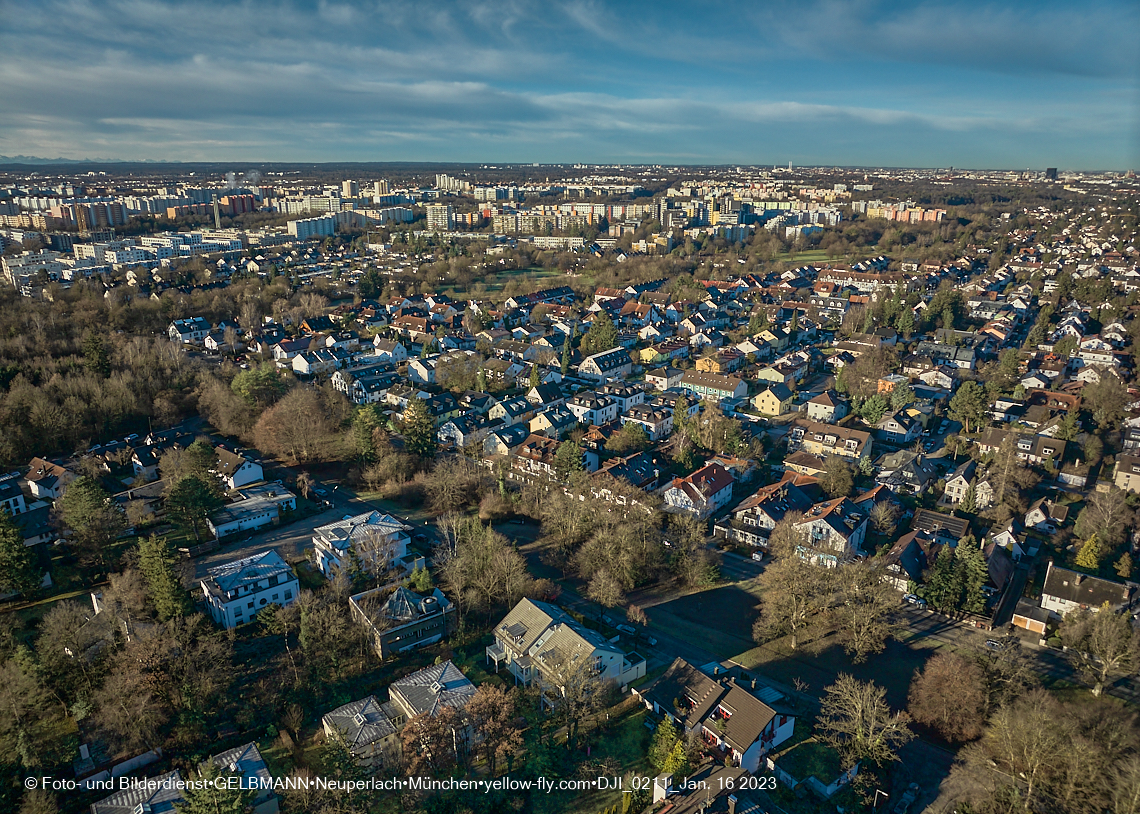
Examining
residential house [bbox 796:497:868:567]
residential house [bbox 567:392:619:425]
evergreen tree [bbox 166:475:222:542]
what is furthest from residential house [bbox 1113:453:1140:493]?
evergreen tree [bbox 166:475:222:542]

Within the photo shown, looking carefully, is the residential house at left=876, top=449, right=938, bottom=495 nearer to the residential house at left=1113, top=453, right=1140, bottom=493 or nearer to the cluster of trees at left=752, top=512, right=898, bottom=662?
the residential house at left=1113, top=453, right=1140, bottom=493

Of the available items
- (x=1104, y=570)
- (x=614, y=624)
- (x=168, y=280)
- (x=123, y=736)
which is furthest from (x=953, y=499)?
(x=168, y=280)

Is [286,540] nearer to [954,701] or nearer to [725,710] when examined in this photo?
[725,710]

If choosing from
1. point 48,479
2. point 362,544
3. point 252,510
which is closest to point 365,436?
point 252,510

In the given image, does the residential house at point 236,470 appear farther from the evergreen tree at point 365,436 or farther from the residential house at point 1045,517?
the residential house at point 1045,517

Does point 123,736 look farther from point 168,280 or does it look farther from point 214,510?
point 168,280

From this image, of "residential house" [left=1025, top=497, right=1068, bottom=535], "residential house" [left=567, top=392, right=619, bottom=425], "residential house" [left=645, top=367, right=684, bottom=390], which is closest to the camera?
"residential house" [left=1025, top=497, right=1068, bottom=535]
